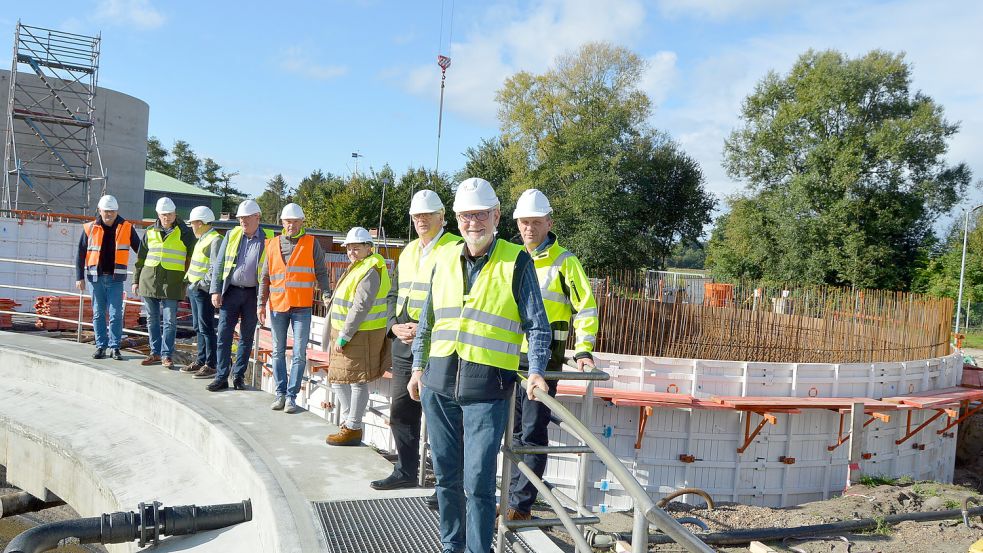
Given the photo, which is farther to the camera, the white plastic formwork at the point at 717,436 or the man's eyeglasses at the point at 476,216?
the white plastic formwork at the point at 717,436

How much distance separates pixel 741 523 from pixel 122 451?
7906mm

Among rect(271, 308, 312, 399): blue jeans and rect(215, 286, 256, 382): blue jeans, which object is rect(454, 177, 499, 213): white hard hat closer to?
rect(271, 308, 312, 399): blue jeans

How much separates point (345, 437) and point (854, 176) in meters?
30.7

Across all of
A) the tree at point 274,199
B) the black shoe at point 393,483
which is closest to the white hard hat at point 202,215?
the black shoe at point 393,483

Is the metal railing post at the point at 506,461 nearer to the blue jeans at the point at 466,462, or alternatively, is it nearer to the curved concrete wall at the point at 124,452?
the blue jeans at the point at 466,462

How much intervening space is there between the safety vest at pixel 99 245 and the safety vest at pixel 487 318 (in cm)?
647

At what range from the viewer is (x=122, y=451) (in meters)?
6.54

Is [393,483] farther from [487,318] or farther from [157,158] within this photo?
[157,158]

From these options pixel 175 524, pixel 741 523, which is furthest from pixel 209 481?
pixel 741 523

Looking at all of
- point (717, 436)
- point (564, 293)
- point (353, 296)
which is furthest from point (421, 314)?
point (717, 436)

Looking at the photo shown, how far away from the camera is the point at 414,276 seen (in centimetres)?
462

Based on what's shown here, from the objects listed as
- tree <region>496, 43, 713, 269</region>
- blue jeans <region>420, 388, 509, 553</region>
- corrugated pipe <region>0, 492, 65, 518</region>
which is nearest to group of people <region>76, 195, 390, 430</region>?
corrugated pipe <region>0, 492, 65, 518</region>

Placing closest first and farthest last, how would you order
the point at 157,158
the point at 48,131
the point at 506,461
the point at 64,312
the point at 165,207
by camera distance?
the point at 506,461
the point at 165,207
the point at 64,312
the point at 48,131
the point at 157,158

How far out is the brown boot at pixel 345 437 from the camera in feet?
19.0
